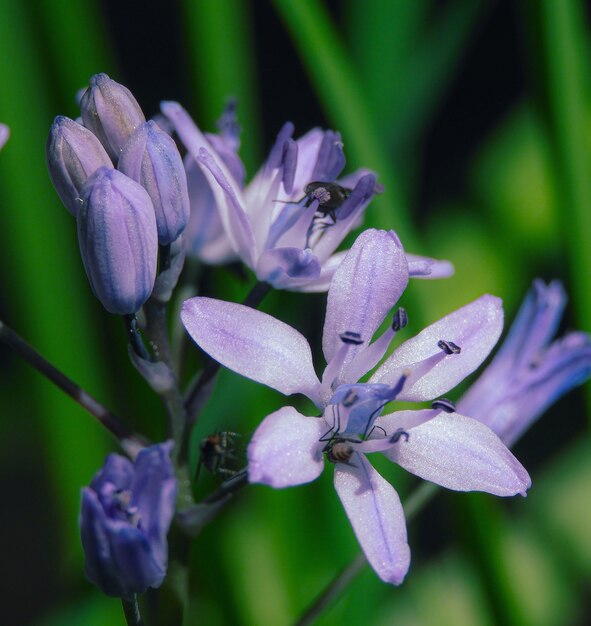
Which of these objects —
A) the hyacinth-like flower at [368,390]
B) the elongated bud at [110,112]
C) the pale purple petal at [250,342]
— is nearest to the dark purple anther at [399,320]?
the hyacinth-like flower at [368,390]

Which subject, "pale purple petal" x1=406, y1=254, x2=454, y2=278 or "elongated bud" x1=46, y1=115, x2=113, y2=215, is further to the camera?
"pale purple petal" x1=406, y1=254, x2=454, y2=278

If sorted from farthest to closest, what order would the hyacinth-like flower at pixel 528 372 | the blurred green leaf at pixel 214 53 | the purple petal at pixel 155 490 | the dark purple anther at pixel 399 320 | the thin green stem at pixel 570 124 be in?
the blurred green leaf at pixel 214 53, the thin green stem at pixel 570 124, the hyacinth-like flower at pixel 528 372, the dark purple anther at pixel 399 320, the purple petal at pixel 155 490

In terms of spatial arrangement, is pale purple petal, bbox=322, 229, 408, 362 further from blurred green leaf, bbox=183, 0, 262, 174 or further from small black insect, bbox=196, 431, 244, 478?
blurred green leaf, bbox=183, 0, 262, 174

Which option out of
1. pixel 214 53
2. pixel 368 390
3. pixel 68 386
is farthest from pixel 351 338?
pixel 214 53

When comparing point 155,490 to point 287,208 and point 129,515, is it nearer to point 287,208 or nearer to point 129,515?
point 129,515

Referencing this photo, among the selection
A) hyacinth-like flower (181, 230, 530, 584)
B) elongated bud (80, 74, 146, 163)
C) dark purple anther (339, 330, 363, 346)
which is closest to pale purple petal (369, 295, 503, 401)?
hyacinth-like flower (181, 230, 530, 584)

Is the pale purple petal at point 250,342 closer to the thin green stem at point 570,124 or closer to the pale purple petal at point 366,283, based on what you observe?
the pale purple petal at point 366,283

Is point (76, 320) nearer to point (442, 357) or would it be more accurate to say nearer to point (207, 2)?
point (207, 2)
